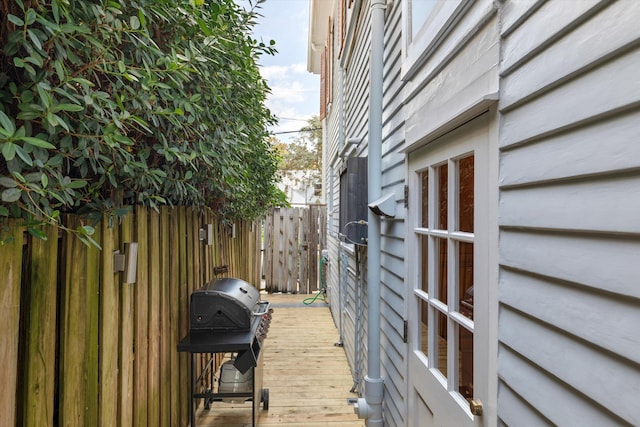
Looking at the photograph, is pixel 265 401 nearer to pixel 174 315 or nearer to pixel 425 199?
pixel 174 315

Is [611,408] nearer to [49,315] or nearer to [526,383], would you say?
[526,383]

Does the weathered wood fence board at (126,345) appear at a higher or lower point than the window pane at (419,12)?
lower

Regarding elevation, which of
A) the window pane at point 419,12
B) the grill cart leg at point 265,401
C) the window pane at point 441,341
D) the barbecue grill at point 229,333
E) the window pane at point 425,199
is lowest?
the grill cart leg at point 265,401

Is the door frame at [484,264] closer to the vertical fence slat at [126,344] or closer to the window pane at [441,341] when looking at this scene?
the window pane at [441,341]

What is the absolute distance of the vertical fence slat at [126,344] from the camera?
1.74 metres

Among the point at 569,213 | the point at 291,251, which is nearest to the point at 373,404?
the point at 569,213

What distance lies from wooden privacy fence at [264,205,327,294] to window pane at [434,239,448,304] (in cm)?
617

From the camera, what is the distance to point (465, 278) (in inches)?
55.7

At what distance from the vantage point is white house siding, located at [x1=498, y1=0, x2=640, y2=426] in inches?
26.4

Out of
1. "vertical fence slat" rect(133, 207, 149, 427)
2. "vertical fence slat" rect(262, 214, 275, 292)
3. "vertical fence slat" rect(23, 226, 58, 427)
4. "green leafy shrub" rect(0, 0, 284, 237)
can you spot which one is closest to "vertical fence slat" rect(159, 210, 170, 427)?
"vertical fence slat" rect(133, 207, 149, 427)

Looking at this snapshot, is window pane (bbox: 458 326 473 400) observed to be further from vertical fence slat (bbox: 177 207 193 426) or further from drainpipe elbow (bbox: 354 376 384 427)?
vertical fence slat (bbox: 177 207 193 426)

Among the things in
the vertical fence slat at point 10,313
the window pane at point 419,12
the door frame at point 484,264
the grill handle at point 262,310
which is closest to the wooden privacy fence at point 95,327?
the vertical fence slat at point 10,313

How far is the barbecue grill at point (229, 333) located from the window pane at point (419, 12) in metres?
1.98

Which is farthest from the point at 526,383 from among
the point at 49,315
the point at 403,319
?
the point at 49,315
